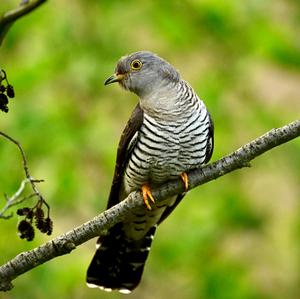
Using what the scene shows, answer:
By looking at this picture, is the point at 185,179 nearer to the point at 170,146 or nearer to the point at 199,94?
the point at 170,146

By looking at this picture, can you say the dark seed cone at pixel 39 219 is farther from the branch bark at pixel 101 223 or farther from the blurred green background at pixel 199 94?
the blurred green background at pixel 199 94

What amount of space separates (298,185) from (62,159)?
1959mm

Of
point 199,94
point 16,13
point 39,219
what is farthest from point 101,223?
point 199,94

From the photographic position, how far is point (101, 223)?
3172mm

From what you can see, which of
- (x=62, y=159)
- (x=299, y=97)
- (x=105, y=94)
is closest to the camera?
(x=62, y=159)

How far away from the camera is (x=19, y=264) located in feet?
10.0

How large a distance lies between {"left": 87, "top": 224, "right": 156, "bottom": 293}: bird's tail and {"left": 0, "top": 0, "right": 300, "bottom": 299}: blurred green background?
48 centimetres

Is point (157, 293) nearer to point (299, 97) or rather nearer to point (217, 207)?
point (217, 207)

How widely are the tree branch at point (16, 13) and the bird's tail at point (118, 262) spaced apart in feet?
8.67

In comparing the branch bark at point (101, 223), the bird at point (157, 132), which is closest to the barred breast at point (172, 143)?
the bird at point (157, 132)

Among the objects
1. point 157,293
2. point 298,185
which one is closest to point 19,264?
point 157,293

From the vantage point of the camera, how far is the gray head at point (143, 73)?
4215 millimetres

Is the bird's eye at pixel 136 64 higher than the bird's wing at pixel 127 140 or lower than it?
higher

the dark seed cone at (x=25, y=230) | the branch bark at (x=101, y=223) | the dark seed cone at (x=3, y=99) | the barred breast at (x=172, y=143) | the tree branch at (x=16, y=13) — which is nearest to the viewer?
the tree branch at (x=16, y=13)
